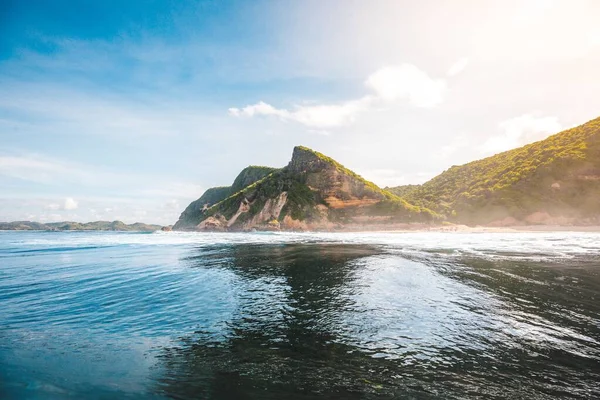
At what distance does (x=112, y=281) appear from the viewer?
1605 cm

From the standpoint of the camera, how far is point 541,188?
98812 mm

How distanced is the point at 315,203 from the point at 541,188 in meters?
86.0

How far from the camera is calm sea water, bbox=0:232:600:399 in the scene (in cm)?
537

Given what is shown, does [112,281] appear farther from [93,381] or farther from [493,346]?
[493,346]

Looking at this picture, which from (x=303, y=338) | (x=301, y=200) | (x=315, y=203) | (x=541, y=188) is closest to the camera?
(x=303, y=338)

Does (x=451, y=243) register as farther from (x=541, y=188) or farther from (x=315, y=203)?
(x=315, y=203)

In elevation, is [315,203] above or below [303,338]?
above

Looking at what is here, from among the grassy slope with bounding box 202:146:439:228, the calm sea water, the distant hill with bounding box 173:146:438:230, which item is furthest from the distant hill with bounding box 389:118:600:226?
the calm sea water

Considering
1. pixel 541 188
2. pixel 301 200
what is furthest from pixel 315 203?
pixel 541 188

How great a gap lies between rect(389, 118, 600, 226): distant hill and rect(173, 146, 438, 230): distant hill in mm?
21704

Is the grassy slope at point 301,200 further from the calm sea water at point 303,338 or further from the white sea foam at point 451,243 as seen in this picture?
the calm sea water at point 303,338

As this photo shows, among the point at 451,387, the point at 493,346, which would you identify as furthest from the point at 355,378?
the point at 493,346

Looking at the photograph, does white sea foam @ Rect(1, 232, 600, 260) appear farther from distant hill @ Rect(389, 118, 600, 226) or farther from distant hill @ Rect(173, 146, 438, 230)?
distant hill @ Rect(173, 146, 438, 230)

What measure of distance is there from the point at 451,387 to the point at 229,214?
146 m
